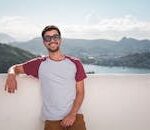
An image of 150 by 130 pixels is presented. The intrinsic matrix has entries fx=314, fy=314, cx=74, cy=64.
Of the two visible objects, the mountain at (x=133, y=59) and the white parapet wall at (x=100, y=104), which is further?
the mountain at (x=133, y=59)

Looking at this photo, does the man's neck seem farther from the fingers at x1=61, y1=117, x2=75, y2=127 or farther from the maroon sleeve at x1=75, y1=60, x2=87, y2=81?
the fingers at x1=61, y1=117, x2=75, y2=127

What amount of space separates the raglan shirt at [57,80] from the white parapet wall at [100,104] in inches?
9.5

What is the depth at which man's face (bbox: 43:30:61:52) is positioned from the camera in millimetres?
2230

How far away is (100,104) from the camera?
263 cm

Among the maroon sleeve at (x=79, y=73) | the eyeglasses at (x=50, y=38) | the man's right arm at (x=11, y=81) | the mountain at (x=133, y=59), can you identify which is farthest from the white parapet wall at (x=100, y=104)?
the mountain at (x=133, y=59)

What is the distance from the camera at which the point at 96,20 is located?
1580cm

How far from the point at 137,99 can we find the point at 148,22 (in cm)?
1550

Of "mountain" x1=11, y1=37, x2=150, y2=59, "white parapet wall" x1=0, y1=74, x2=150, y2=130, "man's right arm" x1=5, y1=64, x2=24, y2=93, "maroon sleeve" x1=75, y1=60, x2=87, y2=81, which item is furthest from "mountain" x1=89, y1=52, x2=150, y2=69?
"man's right arm" x1=5, y1=64, x2=24, y2=93

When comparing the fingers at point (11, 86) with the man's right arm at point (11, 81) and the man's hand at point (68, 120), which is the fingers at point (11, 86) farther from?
the man's hand at point (68, 120)

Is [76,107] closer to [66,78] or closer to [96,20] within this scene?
[66,78]

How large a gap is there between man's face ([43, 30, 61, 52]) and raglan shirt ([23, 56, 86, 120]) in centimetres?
9

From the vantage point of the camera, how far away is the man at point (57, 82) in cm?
221

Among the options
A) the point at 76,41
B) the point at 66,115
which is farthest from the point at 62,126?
the point at 76,41

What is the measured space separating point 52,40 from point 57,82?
300 millimetres
